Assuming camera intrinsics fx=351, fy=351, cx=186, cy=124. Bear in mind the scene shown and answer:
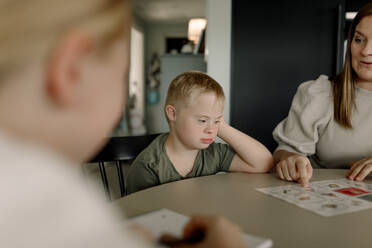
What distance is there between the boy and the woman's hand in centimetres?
16

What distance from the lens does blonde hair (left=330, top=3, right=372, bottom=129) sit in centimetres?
146

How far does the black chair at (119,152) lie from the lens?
4.24 ft

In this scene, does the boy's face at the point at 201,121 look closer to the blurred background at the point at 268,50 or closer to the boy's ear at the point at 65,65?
the boy's ear at the point at 65,65

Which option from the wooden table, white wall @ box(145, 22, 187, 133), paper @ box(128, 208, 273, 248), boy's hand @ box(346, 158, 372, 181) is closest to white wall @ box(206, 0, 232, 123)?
boy's hand @ box(346, 158, 372, 181)

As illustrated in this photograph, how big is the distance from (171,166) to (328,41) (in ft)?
8.47

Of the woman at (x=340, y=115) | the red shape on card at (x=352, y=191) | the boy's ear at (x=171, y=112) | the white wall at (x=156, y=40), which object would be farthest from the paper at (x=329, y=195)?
the white wall at (x=156, y=40)

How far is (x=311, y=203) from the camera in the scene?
2.77 feet

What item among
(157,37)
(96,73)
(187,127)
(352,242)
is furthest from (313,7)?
(157,37)

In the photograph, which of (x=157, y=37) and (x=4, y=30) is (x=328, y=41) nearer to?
(x=4, y=30)

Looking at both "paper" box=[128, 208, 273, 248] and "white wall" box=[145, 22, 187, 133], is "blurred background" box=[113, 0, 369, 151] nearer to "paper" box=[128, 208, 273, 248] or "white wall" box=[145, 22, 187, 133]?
"paper" box=[128, 208, 273, 248]

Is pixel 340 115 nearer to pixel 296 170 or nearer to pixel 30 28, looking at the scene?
pixel 296 170

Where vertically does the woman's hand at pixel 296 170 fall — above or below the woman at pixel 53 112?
below

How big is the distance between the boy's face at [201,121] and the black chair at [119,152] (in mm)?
210

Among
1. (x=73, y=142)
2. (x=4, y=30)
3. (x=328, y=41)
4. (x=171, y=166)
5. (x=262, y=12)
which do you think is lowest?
(x=171, y=166)
